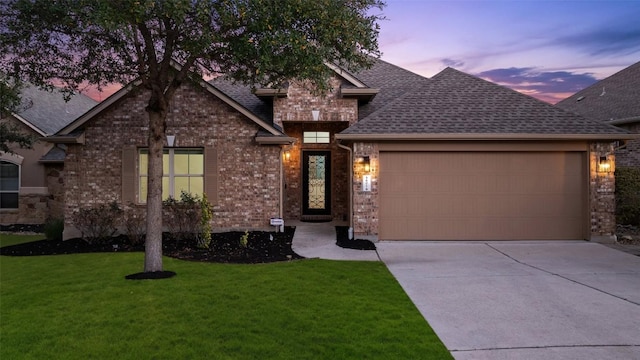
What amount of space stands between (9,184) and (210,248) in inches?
442

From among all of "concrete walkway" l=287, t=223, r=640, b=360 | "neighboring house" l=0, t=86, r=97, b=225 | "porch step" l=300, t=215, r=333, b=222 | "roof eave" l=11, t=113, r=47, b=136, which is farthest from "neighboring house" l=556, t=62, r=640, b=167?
"roof eave" l=11, t=113, r=47, b=136

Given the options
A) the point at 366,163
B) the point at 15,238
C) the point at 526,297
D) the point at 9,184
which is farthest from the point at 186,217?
the point at 9,184

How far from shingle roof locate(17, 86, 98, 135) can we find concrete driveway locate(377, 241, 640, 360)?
15.4 metres

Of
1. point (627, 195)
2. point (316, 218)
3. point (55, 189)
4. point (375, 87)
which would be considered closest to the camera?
point (627, 195)

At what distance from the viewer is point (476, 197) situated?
1064 cm

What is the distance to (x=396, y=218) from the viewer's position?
35.0 ft

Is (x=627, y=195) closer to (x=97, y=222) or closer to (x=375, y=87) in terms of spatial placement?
(x=375, y=87)

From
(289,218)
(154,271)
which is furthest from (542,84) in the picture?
(154,271)

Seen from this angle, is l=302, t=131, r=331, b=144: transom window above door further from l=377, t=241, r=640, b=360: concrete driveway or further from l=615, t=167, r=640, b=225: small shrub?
l=615, t=167, r=640, b=225: small shrub

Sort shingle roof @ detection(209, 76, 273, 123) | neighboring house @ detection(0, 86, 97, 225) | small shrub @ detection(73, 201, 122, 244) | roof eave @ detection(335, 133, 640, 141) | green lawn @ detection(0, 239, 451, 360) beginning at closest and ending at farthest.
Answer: green lawn @ detection(0, 239, 451, 360) → roof eave @ detection(335, 133, 640, 141) → small shrub @ detection(73, 201, 122, 244) → shingle roof @ detection(209, 76, 273, 123) → neighboring house @ detection(0, 86, 97, 225)

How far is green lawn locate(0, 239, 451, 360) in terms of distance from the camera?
4.14 meters

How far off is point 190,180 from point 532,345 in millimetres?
9809

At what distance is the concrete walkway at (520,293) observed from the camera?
432 cm

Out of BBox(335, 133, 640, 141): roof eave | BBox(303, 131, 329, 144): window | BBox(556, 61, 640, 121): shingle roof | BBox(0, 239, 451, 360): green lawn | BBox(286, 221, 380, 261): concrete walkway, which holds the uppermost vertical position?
BBox(556, 61, 640, 121): shingle roof
